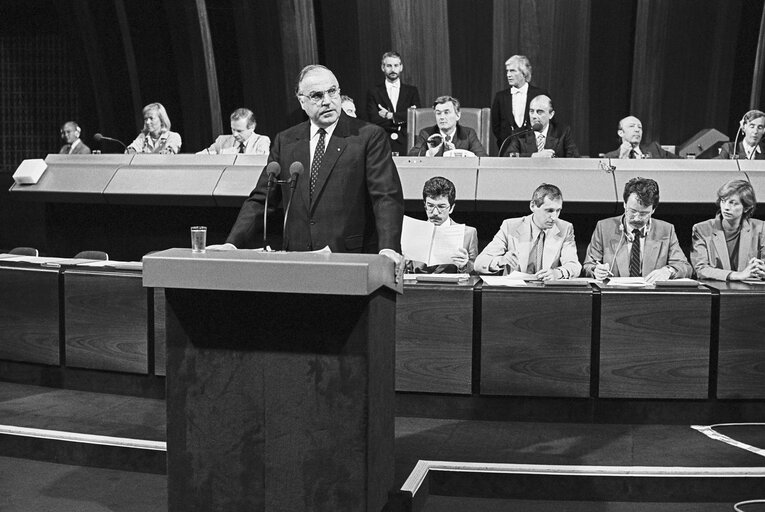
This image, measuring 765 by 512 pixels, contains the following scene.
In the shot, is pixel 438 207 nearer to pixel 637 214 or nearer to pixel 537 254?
pixel 537 254

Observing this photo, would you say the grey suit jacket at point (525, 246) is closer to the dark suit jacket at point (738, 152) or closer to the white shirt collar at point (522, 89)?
the dark suit jacket at point (738, 152)

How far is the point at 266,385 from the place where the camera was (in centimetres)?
243

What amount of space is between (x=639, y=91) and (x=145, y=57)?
507cm

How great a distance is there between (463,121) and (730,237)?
106 inches

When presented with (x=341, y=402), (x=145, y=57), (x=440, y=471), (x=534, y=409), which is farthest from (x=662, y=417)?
(x=145, y=57)

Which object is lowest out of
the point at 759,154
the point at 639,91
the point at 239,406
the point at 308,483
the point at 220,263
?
the point at 308,483

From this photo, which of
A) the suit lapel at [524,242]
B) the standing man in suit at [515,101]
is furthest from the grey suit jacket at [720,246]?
the standing man in suit at [515,101]

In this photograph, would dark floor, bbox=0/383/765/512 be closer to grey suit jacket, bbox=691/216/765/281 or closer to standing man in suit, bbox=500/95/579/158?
grey suit jacket, bbox=691/216/765/281

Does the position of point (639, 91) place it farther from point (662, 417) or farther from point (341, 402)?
point (341, 402)

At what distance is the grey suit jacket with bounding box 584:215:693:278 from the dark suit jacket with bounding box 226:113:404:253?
1.62 meters

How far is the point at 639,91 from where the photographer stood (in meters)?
8.74


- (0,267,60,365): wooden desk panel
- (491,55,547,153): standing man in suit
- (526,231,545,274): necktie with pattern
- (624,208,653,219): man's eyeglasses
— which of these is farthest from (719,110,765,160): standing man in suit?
(0,267,60,365): wooden desk panel

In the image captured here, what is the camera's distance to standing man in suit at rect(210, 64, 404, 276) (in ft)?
9.98

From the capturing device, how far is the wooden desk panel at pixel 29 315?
4.32 metres
